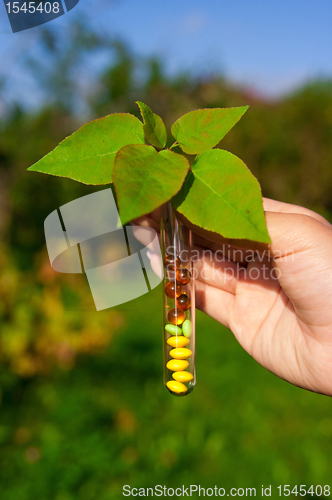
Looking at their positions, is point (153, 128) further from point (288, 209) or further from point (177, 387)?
point (177, 387)

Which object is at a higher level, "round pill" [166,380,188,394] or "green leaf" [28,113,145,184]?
"green leaf" [28,113,145,184]

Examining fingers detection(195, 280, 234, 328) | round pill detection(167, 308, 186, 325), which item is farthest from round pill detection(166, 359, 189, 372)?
fingers detection(195, 280, 234, 328)

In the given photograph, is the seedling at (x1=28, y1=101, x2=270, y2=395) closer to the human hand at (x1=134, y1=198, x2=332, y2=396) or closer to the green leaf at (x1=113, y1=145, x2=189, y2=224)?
the green leaf at (x1=113, y1=145, x2=189, y2=224)

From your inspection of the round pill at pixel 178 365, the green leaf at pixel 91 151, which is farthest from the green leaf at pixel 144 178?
the round pill at pixel 178 365

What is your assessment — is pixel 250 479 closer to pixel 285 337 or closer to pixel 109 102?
pixel 285 337

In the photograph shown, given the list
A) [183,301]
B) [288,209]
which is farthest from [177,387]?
[288,209]

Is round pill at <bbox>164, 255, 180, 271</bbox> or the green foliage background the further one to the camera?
the green foliage background
